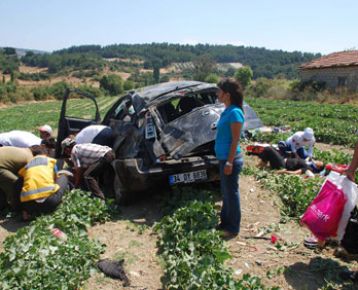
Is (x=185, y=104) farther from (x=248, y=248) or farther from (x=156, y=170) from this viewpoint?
(x=248, y=248)

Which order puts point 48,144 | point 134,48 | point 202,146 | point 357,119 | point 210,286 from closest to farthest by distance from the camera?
point 210,286, point 202,146, point 48,144, point 357,119, point 134,48

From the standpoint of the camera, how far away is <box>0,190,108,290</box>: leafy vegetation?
3.59 m

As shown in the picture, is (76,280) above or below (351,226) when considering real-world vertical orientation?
below

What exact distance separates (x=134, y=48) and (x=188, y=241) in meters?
184

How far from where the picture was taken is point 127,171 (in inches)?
226

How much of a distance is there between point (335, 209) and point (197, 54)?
16179cm

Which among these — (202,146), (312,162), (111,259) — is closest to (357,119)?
(312,162)

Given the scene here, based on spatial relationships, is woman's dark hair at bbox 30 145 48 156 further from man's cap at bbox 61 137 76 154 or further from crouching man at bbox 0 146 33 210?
man's cap at bbox 61 137 76 154

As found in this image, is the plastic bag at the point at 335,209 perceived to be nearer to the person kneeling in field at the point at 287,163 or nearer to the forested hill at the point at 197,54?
the person kneeling in field at the point at 287,163

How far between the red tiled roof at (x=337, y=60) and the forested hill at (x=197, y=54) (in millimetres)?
80357

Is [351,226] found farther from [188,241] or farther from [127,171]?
[127,171]

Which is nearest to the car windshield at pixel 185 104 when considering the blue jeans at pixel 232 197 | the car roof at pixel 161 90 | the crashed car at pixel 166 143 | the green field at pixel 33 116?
the crashed car at pixel 166 143

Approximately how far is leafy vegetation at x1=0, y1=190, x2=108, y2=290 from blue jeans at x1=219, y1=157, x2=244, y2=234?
66.4 inches

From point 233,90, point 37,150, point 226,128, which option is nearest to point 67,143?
point 37,150
